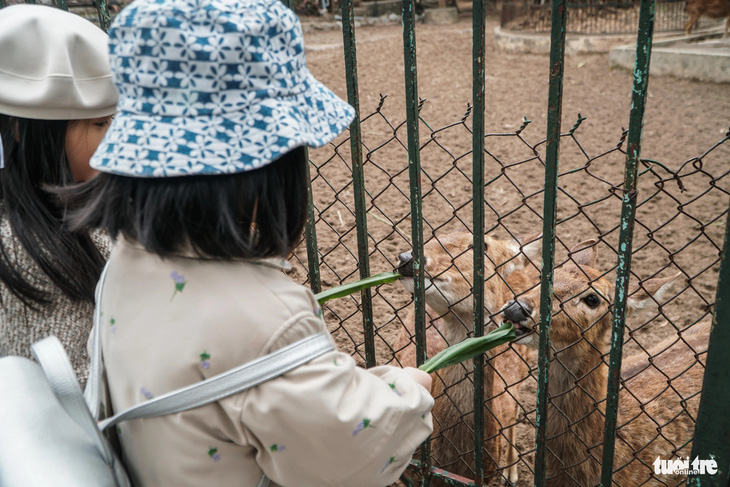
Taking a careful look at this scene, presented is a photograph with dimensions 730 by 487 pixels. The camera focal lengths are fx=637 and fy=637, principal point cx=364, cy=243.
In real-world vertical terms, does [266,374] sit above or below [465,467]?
above

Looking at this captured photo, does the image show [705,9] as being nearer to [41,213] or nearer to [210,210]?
[41,213]

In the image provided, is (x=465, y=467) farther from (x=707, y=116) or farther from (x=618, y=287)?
(x=707, y=116)

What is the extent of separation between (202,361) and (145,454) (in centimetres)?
30

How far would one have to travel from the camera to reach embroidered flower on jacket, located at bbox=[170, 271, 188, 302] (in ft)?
4.21

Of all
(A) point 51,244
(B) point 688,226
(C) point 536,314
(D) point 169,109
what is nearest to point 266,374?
(D) point 169,109

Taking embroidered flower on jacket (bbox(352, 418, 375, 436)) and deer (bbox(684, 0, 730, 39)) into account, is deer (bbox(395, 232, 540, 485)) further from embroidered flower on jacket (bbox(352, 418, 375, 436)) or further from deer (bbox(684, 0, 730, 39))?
deer (bbox(684, 0, 730, 39))

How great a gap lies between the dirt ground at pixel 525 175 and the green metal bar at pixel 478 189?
4.4 inches

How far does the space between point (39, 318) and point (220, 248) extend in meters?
0.91

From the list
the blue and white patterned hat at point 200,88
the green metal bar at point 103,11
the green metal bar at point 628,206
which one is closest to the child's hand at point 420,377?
the green metal bar at point 628,206

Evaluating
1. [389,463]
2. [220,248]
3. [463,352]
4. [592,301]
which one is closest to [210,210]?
[220,248]

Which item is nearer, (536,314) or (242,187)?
(242,187)

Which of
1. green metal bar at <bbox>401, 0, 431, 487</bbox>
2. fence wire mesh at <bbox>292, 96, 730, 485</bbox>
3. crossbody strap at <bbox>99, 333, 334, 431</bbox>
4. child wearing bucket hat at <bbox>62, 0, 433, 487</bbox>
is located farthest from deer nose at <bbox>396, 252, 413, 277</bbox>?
crossbody strap at <bbox>99, 333, 334, 431</bbox>

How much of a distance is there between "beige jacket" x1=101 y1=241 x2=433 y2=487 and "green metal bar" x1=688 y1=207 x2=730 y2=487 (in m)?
1.00

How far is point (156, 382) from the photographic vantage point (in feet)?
4.15
